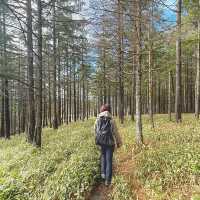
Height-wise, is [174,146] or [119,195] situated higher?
[174,146]

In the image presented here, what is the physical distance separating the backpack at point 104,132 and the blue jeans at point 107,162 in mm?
193

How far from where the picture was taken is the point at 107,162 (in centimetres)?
803

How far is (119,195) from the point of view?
6727mm

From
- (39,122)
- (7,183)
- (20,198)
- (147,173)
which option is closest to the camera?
(20,198)

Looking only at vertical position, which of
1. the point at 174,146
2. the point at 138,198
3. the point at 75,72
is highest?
the point at 75,72

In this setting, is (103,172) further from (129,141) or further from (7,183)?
(129,141)

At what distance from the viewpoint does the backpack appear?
8.09 m

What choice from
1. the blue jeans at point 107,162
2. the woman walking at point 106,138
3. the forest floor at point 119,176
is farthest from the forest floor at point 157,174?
the woman walking at point 106,138

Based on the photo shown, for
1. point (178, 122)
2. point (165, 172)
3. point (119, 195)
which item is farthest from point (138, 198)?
point (178, 122)

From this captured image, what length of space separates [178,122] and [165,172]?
9774 mm

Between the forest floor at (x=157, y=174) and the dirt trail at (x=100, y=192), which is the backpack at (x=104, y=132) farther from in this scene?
the dirt trail at (x=100, y=192)

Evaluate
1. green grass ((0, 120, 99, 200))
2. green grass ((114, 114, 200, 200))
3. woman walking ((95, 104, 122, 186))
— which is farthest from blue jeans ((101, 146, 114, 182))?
green grass ((114, 114, 200, 200))

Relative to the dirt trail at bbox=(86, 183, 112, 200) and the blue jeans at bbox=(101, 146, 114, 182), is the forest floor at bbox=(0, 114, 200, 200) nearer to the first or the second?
the dirt trail at bbox=(86, 183, 112, 200)

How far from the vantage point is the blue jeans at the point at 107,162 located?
789 centimetres
